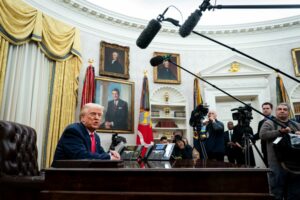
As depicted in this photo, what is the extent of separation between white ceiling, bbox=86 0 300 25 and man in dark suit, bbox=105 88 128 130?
3.03 meters

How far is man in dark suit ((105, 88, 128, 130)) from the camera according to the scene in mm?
6889

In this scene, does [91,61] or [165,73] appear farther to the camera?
[165,73]

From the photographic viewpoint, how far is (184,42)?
8.39 meters

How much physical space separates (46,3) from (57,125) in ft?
10.6

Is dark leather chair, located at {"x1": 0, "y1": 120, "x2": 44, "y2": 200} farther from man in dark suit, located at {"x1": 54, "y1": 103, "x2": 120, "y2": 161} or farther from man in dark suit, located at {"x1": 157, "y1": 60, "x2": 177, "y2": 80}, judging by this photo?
man in dark suit, located at {"x1": 157, "y1": 60, "x2": 177, "y2": 80}

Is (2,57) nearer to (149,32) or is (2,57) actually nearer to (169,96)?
(149,32)

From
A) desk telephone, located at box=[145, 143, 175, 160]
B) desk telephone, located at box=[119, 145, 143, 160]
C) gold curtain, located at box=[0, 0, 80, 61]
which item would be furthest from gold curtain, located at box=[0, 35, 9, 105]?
desk telephone, located at box=[145, 143, 175, 160]

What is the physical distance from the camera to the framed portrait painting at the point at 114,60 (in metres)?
7.18

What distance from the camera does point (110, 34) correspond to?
25.0ft

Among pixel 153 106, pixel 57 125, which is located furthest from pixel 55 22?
pixel 153 106

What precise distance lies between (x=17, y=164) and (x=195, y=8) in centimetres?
741

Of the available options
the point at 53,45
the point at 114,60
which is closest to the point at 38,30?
the point at 53,45

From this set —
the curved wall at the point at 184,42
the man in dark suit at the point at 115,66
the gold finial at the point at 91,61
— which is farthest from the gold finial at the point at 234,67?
the gold finial at the point at 91,61

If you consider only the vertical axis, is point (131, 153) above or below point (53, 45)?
below
